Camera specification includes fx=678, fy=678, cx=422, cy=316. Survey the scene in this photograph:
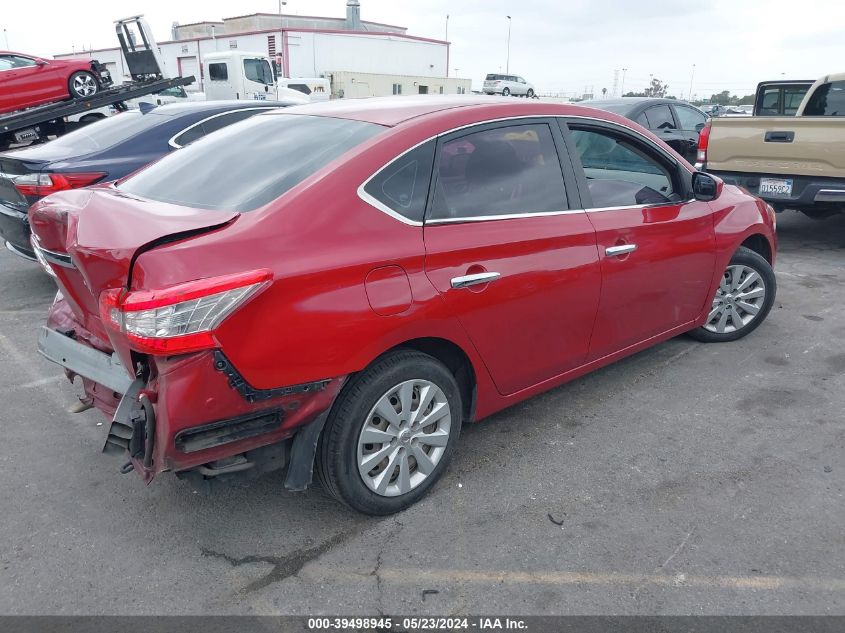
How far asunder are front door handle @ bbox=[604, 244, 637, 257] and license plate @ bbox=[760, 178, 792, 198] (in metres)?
4.66

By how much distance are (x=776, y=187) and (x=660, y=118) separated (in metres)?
3.23

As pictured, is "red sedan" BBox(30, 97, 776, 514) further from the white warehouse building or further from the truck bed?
the white warehouse building

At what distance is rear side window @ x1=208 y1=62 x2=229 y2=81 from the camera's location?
810 inches

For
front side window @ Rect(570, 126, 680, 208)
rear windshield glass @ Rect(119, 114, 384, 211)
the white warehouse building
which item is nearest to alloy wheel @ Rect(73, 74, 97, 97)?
rear windshield glass @ Rect(119, 114, 384, 211)

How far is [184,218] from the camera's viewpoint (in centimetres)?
260

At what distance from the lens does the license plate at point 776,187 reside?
731 centimetres

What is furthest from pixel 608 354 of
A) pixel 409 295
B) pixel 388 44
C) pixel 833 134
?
pixel 388 44

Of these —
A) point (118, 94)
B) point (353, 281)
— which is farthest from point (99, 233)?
point (118, 94)

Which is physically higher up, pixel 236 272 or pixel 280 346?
pixel 236 272

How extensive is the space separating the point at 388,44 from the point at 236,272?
49.7 m

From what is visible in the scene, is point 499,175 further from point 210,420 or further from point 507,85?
point 507,85

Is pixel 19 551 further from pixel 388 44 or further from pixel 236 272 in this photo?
pixel 388 44

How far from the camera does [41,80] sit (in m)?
14.7

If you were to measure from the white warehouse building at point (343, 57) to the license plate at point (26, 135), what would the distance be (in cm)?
2739
